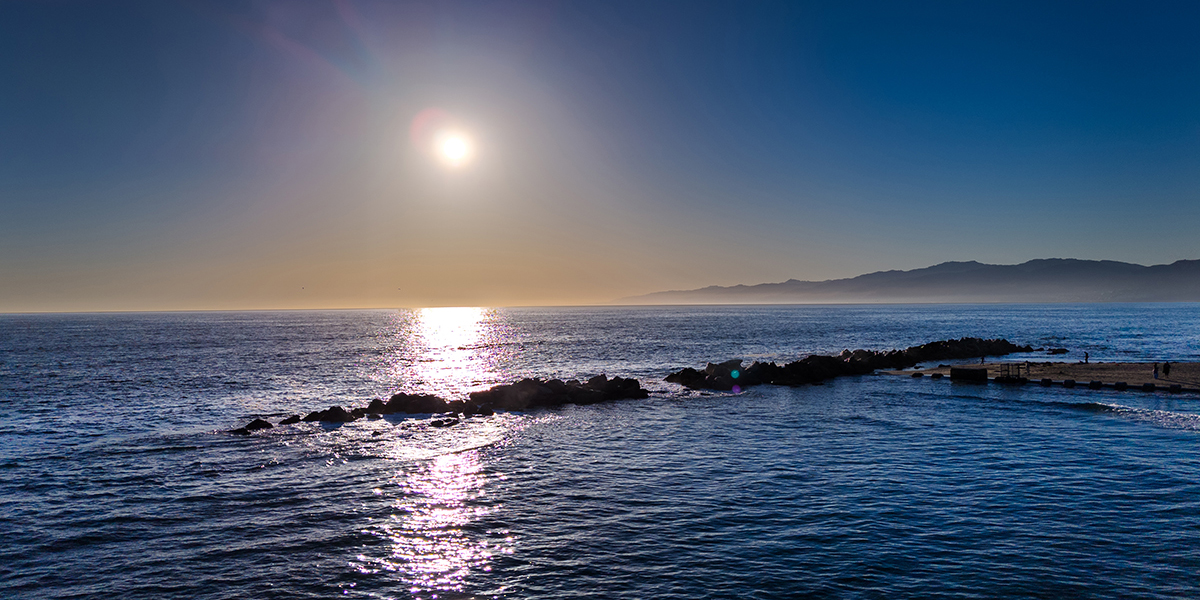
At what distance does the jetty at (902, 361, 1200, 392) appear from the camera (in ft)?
140

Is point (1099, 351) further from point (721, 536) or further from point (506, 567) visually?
point (506, 567)

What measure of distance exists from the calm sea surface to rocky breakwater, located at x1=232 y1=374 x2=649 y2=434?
2000 mm

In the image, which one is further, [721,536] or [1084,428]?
[1084,428]

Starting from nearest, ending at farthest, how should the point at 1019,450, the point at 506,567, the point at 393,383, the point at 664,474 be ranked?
the point at 506,567, the point at 664,474, the point at 1019,450, the point at 393,383

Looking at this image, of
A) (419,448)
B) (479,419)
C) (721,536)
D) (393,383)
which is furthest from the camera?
(393,383)

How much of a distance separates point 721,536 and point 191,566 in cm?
1362

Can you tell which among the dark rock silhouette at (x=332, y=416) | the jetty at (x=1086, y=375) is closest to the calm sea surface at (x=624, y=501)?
the dark rock silhouette at (x=332, y=416)

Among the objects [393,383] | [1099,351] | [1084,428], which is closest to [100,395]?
[393,383]

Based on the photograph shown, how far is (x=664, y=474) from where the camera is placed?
22.8 meters

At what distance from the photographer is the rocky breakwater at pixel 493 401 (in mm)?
35969

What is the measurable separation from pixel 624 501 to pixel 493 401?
2343 centimetres

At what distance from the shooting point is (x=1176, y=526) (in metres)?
16.2

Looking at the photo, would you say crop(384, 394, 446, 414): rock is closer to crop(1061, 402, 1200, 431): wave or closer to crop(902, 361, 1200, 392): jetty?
crop(1061, 402, 1200, 431): wave

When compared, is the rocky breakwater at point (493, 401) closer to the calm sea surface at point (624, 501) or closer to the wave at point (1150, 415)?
the calm sea surface at point (624, 501)
